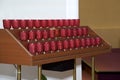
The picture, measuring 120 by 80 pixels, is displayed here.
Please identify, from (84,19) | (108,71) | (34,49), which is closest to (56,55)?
(34,49)

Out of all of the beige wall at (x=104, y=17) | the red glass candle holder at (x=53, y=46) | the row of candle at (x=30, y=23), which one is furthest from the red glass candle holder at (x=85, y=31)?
the beige wall at (x=104, y=17)

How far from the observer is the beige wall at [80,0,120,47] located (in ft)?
17.1

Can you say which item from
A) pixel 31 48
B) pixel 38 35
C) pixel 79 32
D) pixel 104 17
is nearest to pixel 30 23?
pixel 38 35

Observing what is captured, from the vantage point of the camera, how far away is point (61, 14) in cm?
214

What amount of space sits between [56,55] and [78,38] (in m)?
0.30

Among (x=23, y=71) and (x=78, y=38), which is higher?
(x=78, y=38)

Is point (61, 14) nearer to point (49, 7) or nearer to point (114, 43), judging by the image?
point (49, 7)

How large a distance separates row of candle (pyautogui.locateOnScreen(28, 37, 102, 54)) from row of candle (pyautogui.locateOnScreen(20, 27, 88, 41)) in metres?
0.05

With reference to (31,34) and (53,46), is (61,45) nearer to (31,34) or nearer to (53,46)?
(53,46)

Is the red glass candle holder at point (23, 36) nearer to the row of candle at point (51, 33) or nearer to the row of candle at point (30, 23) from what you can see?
the row of candle at point (51, 33)

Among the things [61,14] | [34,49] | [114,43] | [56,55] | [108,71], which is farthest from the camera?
[114,43]

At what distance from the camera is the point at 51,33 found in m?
1.44

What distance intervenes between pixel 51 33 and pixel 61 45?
91mm

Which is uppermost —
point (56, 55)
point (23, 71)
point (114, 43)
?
point (56, 55)
